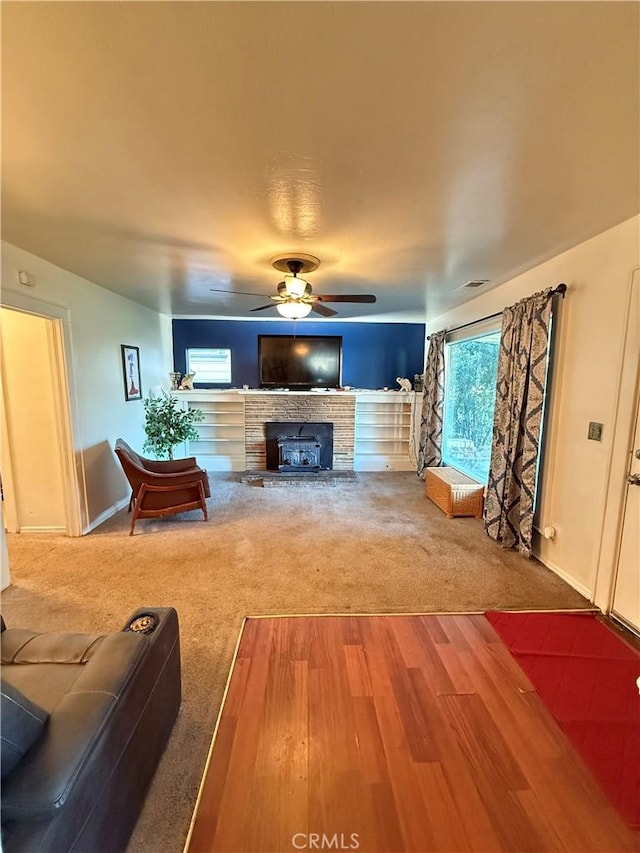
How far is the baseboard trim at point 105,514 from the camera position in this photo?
354 cm

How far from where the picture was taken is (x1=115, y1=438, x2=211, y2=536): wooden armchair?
3473 mm

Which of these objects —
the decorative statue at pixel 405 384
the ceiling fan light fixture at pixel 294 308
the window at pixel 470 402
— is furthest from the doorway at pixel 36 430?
the decorative statue at pixel 405 384

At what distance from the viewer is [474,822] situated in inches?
48.9

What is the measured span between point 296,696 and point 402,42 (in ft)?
8.20

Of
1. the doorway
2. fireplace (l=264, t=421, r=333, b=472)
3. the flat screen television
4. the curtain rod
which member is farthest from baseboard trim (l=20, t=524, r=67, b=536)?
the curtain rod

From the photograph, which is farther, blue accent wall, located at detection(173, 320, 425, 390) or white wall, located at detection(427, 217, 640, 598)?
blue accent wall, located at detection(173, 320, 425, 390)

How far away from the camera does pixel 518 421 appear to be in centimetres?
304

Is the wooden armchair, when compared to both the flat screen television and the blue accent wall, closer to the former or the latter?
the flat screen television

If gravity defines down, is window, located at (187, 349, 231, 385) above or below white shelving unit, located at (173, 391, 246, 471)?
above

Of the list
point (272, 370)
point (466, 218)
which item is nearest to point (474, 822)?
point (466, 218)

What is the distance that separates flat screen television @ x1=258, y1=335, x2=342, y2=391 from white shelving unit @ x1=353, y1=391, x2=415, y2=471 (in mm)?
790

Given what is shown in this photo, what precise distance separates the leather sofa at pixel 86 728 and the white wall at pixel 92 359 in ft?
7.81

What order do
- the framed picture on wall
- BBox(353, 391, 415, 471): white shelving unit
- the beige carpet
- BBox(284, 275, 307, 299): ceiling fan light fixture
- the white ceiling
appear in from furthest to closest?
BBox(353, 391, 415, 471): white shelving unit, the framed picture on wall, BBox(284, 275, 307, 299): ceiling fan light fixture, the beige carpet, the white ceiling

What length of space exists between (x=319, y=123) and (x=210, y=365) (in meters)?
4.88
